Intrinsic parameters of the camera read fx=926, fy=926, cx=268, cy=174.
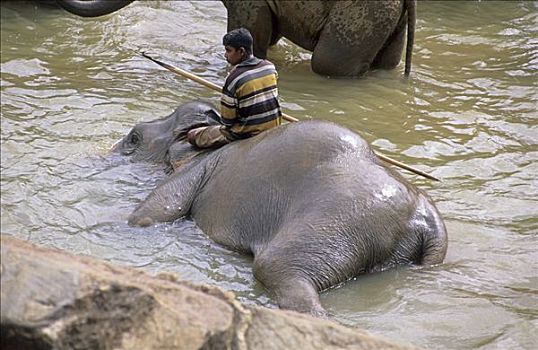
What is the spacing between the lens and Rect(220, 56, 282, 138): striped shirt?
6.09 metres

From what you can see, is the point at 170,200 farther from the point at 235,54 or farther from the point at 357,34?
the point at 357,34

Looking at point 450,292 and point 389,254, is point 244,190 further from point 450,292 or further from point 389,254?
point 450,292

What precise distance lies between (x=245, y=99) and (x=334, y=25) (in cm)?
395

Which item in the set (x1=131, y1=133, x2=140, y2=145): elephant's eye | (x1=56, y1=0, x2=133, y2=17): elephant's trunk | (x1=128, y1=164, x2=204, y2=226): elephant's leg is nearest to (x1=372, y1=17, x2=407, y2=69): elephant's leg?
(x1=56, y1=0, x2=133, y2=17): elephant's trunk

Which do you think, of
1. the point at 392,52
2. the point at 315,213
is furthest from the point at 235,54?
the point at 392,52

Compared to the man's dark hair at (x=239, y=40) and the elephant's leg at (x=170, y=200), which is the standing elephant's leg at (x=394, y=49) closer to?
the man's dark hair at (x=239, y=40)

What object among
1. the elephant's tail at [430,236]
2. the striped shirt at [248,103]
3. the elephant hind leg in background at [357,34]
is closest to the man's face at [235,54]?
the striped shirt at [248,103]

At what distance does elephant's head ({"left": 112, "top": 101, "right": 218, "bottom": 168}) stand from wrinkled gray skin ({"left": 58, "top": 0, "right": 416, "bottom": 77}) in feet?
10.9

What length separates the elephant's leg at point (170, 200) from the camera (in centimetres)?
579

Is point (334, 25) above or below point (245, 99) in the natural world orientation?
below

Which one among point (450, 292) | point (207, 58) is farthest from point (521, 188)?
point (207, 58)

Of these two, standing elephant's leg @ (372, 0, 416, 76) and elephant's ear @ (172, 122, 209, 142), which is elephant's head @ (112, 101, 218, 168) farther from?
standing elephant's leg @ (372, 0, 416, 76)

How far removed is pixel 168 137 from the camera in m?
6.66

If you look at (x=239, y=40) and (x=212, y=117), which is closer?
(x=239, y=40)
